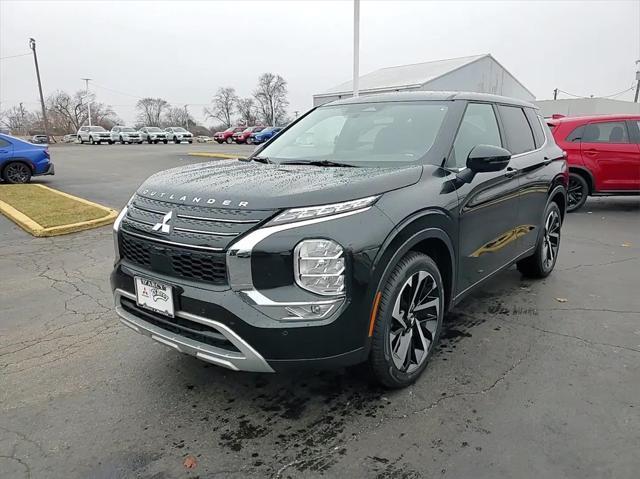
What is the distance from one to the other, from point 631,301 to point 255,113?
295 ft

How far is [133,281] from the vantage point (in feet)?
9.25

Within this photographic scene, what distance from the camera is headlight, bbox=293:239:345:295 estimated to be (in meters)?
2.37

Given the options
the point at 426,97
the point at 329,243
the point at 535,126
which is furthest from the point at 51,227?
the point at 535,126

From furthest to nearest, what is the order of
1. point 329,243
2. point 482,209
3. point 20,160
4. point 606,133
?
point 20,160 < point 606,133 < point 482,209 < point 329,243

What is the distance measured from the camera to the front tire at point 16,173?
41.1 feet

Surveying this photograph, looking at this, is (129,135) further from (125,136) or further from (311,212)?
(311,212)

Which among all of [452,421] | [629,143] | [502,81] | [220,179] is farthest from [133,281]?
[502,81]

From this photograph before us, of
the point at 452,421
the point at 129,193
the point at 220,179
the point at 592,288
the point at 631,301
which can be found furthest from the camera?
the point at 129,193

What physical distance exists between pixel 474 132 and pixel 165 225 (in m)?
2.37

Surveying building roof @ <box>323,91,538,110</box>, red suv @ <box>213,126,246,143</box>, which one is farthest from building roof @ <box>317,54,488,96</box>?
building roof @ <box>323,91,538,110</box>

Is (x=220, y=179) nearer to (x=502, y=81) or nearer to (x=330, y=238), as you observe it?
(x=330, y=238)

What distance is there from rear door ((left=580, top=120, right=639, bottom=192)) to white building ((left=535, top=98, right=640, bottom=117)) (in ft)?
133

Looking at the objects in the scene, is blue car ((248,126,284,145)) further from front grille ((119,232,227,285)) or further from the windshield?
front grille ((119,232,227,285))

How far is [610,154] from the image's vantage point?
8.98 metres
